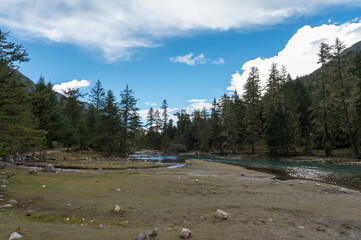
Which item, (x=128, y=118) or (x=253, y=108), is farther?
(x=253, y=108)

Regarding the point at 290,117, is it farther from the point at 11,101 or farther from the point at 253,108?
the point at 11,101

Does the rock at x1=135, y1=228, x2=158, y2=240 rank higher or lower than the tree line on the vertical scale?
lower

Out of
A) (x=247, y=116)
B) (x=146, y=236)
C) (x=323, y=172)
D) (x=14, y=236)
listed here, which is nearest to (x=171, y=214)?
(x=146, y=236)

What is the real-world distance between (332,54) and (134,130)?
48.0 metres

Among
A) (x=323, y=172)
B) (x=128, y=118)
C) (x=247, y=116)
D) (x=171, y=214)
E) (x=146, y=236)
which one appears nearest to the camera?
(x=146, y=236)

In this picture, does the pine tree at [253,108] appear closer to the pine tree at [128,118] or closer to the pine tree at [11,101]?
the pine tree at [128,118]

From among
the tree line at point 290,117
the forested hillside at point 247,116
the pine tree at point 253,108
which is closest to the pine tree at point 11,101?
the forested hillside at point 247,116

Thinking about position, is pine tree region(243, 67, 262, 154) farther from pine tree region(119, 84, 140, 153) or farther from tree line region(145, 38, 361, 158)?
pine tree region(119, 84, 140, 153)

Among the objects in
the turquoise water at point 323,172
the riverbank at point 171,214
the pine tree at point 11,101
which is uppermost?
the pine tree at point 11,101

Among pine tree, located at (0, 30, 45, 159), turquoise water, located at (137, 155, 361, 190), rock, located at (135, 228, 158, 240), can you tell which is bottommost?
turquoise water, located at (137, 155, 361, 190)

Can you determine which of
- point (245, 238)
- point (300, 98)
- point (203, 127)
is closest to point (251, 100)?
point (300, 98)

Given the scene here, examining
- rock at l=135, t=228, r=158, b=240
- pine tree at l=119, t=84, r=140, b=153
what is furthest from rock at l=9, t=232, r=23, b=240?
pine tree at l=119, t=84, r=140, b=153

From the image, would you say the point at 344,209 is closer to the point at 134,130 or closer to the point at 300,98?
→ the point at 134,130

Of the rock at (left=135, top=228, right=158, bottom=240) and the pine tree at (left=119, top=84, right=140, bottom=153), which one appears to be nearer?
the rock at (left=135, top=228, right=158, bottom=240)
